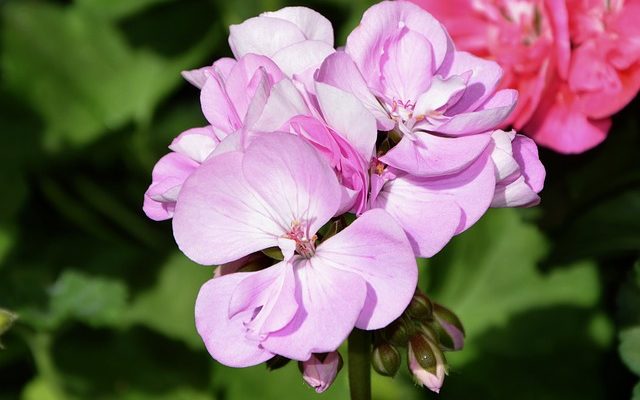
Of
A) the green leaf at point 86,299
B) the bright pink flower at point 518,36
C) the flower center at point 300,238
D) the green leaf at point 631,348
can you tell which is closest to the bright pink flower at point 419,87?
the flower center at point 300,238

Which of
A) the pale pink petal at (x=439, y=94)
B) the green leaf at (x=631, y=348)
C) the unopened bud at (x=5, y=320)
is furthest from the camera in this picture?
the green leaf at (x=631, y=348)


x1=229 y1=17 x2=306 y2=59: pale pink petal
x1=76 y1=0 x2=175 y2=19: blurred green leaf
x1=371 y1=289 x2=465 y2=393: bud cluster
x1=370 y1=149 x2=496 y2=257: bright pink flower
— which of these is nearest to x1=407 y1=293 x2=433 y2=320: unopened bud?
x1=371 y1=289 x2=465 y2=393: bud cluster

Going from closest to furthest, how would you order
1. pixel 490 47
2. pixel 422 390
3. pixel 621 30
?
pixel 621 30, pixel 490 47, pixel 422 390

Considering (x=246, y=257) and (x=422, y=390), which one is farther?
(x=422, y=390)

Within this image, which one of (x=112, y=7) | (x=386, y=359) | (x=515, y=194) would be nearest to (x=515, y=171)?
(x=515, y=194)

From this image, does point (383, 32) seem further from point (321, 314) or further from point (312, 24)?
point (321, 314)

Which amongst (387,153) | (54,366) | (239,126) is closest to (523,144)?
(387,153)

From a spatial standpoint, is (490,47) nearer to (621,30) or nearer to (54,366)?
(621,30)

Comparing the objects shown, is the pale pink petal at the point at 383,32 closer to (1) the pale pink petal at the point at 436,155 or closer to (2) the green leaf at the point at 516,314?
(1) the pale pink petal at the point at 436,155
